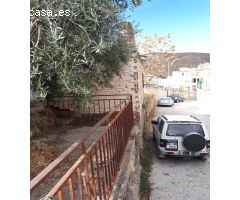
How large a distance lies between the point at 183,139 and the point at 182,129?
1.48ft

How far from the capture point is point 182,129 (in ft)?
24.3

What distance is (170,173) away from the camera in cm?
693

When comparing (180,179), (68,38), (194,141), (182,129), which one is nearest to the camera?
(68,38)

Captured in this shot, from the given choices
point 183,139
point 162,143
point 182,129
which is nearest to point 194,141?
point 183,139

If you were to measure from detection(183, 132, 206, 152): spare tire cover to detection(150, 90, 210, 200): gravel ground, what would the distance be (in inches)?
23.7

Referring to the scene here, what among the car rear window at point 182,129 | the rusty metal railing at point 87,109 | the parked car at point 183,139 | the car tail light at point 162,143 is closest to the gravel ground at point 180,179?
the parked car at point 183,139

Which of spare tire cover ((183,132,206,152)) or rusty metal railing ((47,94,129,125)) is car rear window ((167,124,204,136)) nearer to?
spare tire cover ((183,132,206,152))

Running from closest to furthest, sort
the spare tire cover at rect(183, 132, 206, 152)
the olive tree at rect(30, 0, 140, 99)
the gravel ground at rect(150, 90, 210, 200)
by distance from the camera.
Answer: the olive tree at rect(30, 0, 140, 99)
the gravel ground at rect(150, 90, 210, 200)
the spare tire cover at rect(183, 132, 206, 152)

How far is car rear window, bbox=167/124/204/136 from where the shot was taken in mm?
7355

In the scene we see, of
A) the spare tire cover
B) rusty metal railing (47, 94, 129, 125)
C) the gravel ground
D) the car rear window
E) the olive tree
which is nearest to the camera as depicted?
the olive tree

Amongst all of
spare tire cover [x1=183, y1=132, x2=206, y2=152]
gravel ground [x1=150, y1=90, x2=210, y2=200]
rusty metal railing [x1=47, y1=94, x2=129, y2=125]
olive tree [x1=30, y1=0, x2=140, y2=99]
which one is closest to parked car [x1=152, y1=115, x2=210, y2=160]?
spare tire cover [x1=183, y1=132, x2=206, y2=152]

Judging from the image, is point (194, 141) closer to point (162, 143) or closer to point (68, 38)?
point (162, 143)
